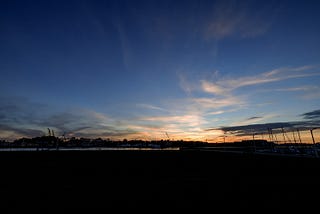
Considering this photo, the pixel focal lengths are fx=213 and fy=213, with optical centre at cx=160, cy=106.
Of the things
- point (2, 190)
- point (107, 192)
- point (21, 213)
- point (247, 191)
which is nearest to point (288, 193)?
point (247, 191)

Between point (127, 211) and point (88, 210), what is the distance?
4.20 ft

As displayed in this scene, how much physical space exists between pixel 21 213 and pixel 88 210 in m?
2.01

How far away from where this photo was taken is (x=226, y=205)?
278 inches

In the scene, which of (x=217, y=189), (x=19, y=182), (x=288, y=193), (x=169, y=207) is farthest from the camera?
(x=19, y=182)

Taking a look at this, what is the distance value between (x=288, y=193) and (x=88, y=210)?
7.58 metres

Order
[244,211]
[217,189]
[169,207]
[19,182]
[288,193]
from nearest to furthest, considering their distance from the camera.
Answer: [244,211] < [169,207] < [288,193] < [217,189] < [19,182]

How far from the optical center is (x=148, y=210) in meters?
6.66

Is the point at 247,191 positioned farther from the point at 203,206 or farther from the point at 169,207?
the point at 169,207

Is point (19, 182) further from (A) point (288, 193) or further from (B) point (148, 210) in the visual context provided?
(A) point (288, 193)

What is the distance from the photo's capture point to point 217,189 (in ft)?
30.2

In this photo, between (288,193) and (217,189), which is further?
(217,189)

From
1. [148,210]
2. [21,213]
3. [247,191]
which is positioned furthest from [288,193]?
[21,213]

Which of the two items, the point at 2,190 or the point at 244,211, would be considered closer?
the point at 244,211

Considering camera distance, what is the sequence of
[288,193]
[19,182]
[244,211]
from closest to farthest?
[244,211] → [288,193] → [19,182]
